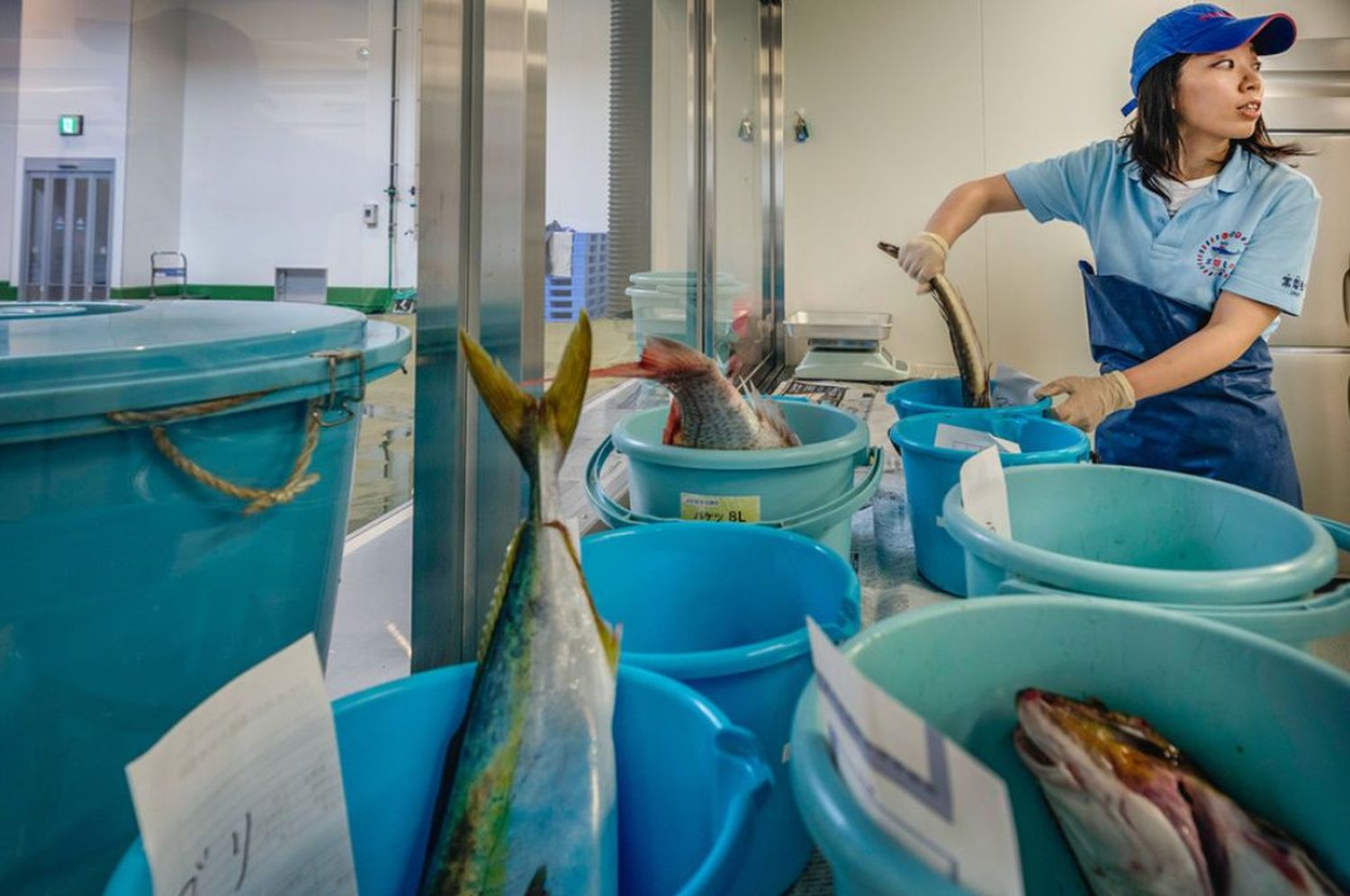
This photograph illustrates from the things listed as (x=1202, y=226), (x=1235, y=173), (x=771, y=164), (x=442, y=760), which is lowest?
(x=442, y=760)

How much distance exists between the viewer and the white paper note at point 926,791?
0.86 ft

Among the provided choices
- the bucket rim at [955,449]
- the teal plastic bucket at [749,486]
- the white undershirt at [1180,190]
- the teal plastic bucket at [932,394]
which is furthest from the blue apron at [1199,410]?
the teal plastic bucket at [749,486]

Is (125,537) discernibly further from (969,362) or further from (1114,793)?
(969,362)

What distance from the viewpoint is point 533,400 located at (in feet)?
1.89

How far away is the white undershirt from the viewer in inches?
65.8

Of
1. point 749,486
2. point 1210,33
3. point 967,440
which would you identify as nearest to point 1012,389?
point 1210,33

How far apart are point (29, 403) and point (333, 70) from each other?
39.8 inches

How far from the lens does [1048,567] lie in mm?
568

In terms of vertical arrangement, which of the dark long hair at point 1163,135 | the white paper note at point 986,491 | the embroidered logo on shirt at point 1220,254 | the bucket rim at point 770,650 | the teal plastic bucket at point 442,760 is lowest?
the teal plastic bucket at point 442,760

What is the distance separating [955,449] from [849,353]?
1875 millimetres

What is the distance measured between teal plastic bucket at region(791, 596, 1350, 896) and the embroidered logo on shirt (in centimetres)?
146

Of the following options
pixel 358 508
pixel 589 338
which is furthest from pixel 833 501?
pixel 358 508

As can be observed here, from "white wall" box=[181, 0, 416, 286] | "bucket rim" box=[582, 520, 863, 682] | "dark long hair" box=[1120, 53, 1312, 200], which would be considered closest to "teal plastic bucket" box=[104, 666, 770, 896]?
"bucket rim" box=[582, 520, 863, 682]

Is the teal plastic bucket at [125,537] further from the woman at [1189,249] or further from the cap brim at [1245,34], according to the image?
the cap brim at [1245,34]
